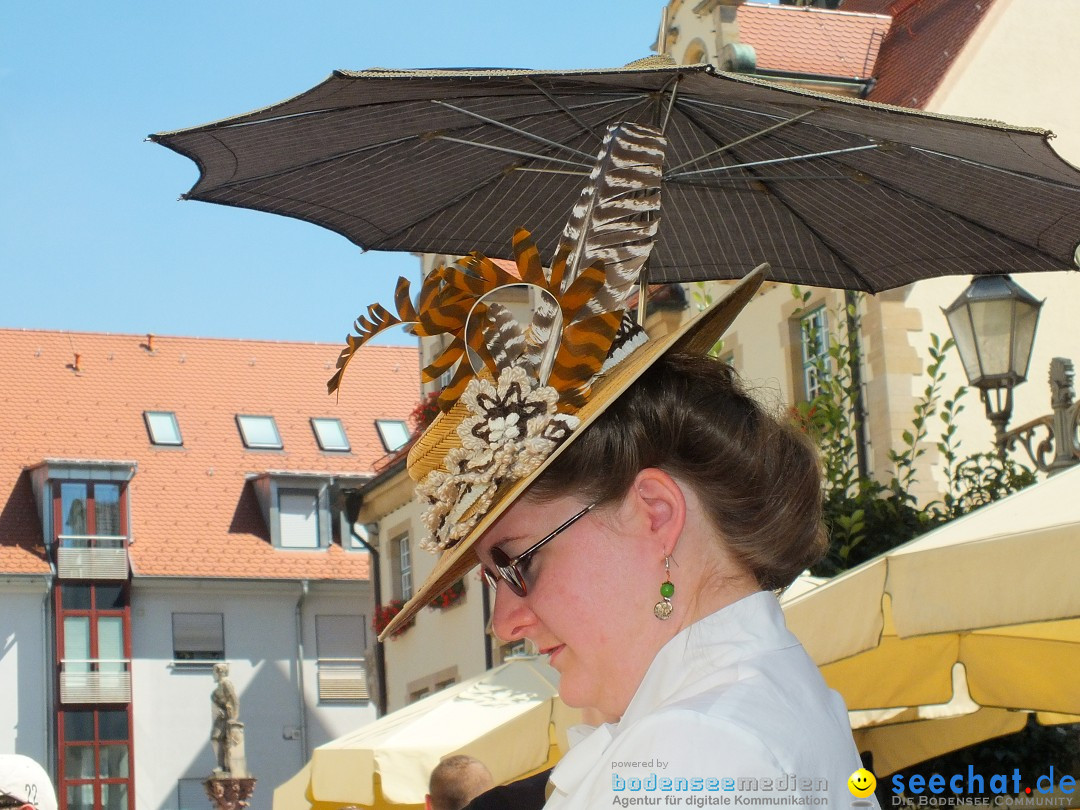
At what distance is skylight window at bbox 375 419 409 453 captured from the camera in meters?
39.4

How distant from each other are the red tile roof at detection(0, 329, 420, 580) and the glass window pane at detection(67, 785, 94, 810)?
190 inches

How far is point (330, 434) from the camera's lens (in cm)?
3934

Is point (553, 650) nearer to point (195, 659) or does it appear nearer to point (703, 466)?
point (703, 466)

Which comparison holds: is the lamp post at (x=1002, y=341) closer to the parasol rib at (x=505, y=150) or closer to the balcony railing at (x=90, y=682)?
the parasol rib at (x=505, y=150)

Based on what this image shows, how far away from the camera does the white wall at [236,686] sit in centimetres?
3559

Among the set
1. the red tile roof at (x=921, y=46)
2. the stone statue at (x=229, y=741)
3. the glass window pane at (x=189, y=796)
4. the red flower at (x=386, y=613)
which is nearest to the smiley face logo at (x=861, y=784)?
the red tile roof at (x=921, y=46)

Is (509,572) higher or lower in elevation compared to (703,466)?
lower

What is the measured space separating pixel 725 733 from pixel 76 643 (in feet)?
116

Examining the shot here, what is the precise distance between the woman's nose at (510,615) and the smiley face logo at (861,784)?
49 centimetres

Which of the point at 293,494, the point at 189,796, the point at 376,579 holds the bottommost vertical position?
the point at 189,796

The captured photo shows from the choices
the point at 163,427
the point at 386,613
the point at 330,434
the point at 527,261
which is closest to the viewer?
the point at 527,261

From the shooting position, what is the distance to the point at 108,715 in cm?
3516

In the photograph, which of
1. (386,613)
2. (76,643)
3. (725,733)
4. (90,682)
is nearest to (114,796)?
(90,682)

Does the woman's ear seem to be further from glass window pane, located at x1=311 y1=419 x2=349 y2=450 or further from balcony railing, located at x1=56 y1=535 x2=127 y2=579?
glass window pane, located at x1=311 y1=419 x2=349 y2=450
